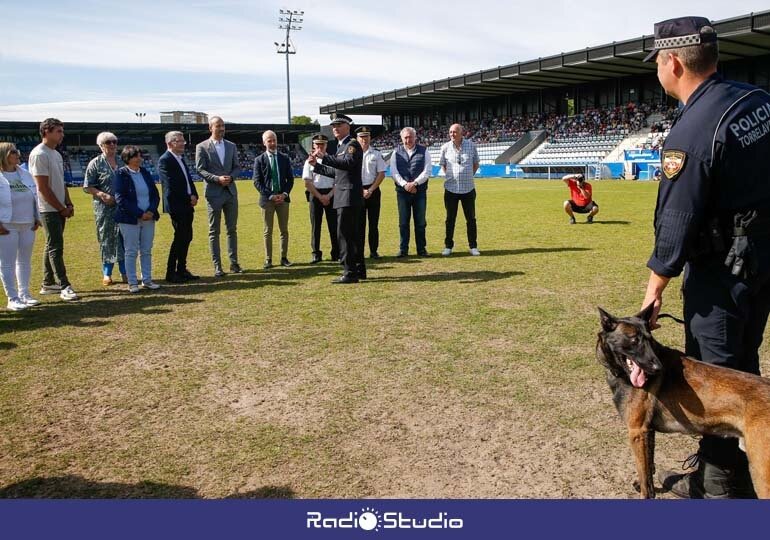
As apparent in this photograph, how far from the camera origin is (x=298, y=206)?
2312 cm

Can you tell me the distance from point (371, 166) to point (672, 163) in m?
7.80

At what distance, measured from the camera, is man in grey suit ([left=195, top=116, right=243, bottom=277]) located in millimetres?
9008

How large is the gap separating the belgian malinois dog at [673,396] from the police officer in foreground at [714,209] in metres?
0.19

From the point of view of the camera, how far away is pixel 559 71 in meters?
47.8

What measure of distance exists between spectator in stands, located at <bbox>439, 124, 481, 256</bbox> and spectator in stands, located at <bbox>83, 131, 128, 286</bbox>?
5.25 metres

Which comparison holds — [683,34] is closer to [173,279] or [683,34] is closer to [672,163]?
[672,163]

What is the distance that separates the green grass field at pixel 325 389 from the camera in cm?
320

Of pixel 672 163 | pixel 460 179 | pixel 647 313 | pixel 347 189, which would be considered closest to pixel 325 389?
pixel 647 313

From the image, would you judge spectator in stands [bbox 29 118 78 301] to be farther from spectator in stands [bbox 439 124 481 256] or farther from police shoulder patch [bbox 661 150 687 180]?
police shoulder patch [bbox 661 150 687 180]

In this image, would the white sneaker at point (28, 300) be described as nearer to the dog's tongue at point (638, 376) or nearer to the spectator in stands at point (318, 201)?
the spectator in stands at point (318, 201)

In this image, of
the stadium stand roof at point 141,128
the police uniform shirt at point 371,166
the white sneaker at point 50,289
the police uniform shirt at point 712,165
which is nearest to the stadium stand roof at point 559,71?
the stadium stand roof at point 141,128

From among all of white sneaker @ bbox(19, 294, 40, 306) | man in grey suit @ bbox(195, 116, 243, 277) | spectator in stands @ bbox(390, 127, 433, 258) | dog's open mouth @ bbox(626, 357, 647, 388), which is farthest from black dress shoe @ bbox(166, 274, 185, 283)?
dog's open mouth @ bbox(626, 357, 647, 388)

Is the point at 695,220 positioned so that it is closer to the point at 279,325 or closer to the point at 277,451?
the point at 277,451

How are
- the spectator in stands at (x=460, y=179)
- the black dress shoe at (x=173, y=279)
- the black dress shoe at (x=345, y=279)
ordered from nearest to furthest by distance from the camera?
the black dress shoe at (x=345, y=279) < the black dress shoe at (x=173, y=279) < the spectator in stands at (x=460, y=179)
